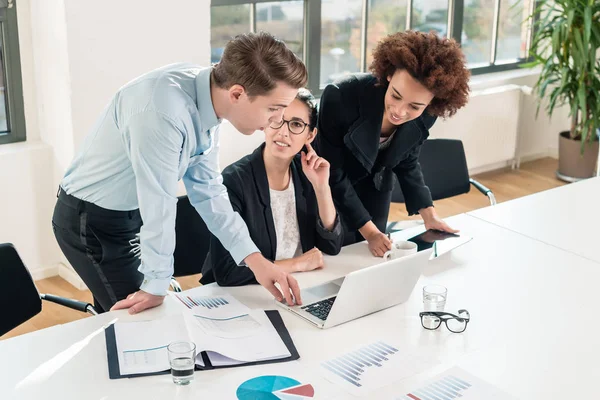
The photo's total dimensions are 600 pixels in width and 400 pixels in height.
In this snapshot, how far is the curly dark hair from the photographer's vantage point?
246 centimetres

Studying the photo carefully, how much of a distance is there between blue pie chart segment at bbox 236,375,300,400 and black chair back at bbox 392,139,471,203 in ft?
6.45

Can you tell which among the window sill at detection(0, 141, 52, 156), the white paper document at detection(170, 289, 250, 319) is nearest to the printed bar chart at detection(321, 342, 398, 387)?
the white paper document at detection(170, 289, 250, 319)

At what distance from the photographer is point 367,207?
9.77 feet

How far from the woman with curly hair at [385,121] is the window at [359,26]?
5.56 feet

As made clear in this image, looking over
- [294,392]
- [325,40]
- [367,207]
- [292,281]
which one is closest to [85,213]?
[292,281]

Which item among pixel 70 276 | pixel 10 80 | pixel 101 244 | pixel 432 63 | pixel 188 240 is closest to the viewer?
pixel 101 244

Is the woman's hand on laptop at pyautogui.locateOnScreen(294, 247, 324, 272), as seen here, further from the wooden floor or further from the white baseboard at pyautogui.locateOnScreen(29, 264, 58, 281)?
the white baseboard at pyautogui.locateOnScreen(29, 264, 58, 281)

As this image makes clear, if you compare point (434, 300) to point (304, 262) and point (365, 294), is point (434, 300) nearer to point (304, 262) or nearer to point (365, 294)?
point (365, 294)

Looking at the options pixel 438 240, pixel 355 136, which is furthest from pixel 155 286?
pixel 438 240

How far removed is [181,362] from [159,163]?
1.65 ft

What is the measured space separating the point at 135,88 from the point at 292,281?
0.71 m

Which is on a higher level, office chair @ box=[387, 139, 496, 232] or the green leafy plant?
the green leafy plant

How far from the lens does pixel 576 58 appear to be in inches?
210

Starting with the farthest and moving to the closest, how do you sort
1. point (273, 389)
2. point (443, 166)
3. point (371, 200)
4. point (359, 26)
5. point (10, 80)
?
point (359, 26) → point (10, 80) → point (443, 166) → point (371, 200) → point (273, 389)
